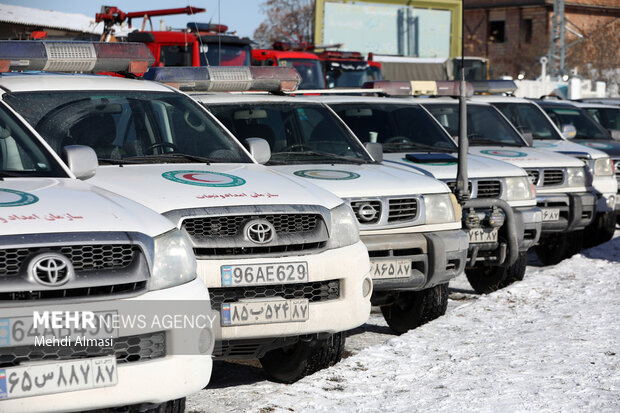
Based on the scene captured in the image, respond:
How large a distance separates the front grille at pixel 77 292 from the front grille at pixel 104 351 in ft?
0.64

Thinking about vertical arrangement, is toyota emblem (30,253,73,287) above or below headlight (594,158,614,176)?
above

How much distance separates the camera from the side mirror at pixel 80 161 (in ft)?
19.4

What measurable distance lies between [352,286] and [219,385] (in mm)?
1140

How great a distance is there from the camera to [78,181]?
586cm

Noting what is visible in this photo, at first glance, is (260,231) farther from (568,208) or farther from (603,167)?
(603,167)

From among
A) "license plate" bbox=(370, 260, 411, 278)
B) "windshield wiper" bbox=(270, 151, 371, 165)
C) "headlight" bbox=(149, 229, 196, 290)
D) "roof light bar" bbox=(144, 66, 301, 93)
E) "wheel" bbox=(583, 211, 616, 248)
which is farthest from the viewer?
"wheel" bbox=(583, 211, 616, 248)

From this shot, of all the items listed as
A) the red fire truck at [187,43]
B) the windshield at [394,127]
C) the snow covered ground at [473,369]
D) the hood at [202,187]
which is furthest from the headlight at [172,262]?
the red fire truck at [187,43]

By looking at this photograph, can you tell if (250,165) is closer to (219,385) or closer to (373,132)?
(219,385)

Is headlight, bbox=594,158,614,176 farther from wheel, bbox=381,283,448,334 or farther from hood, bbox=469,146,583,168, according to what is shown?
wheel, bbox=381,283,448,334

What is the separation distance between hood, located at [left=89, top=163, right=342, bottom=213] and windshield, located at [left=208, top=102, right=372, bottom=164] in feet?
6.29

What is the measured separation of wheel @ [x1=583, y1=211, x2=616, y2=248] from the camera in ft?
43.5

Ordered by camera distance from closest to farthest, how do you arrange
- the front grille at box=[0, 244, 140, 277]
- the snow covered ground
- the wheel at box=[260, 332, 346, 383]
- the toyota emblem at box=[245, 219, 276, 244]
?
the front grille at box=[0, 244, 140, 277], the snow covered ground, the toyota emblem at box=[245, 219, 276, 244], the wheel at box=[260, 332, 346, 383]

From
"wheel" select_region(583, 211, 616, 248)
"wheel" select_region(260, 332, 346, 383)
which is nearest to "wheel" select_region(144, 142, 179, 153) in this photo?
"wheel" select_region(260, 332, 346, 383)

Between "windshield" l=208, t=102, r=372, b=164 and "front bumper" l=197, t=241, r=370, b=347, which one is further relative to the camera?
"windshield" l=208, t=102, r=372, b=164
